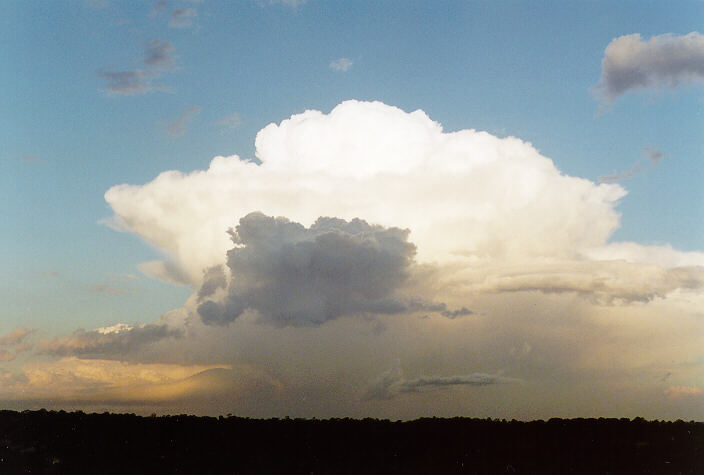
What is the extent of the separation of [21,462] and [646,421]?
40.5 m

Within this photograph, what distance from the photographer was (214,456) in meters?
42.3

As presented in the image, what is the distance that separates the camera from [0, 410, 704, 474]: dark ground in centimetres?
4162

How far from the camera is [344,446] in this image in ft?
141

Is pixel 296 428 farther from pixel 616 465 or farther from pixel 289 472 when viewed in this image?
pixel 616 465

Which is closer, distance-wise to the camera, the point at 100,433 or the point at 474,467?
the point at 474,467

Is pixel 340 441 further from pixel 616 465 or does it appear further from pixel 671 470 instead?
pixel 671 470

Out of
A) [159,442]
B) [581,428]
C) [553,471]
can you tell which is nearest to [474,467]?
[553,471]

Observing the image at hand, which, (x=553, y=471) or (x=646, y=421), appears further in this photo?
(x=646, y=421)

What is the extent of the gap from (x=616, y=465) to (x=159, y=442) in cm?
2872

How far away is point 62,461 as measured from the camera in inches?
1679

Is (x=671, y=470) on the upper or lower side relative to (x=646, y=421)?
lower

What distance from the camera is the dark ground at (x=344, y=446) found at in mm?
41625

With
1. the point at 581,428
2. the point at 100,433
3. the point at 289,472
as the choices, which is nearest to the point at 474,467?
the point at 581,428

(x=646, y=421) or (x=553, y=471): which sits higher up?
(x=646, y=421)
